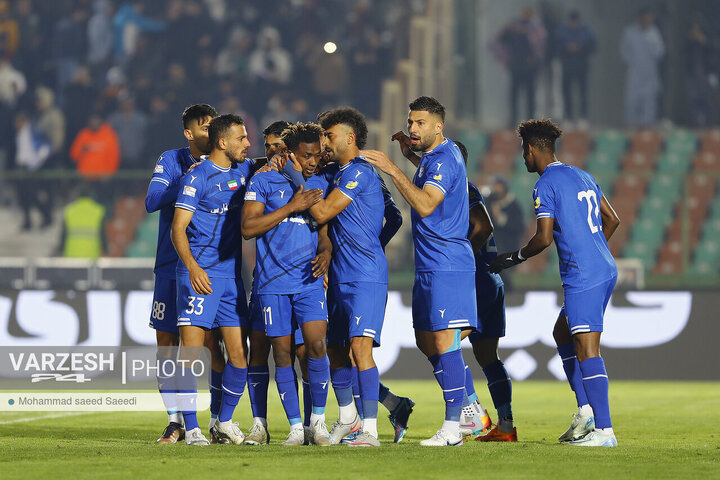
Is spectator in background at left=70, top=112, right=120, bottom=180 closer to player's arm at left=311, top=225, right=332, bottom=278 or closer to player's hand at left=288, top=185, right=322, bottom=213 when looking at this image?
player's arm at left=311, top=225, right=332, bottom=278

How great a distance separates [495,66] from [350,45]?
8.14 feet

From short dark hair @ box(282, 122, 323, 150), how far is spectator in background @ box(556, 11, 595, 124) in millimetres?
12267

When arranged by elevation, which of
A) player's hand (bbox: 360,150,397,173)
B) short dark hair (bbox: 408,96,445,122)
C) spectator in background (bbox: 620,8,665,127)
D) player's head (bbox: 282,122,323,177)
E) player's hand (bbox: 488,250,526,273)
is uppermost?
spectator in background (bbox: 620,8,665,127)

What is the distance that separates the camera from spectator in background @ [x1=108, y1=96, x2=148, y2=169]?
17.0m

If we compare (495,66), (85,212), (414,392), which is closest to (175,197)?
(414,392)

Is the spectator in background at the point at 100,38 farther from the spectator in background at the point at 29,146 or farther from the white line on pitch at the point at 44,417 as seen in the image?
the white line on pitch at the point at 44,417

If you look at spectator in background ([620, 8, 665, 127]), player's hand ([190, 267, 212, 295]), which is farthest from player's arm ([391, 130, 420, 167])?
spectator in background ([620, 8, 665, 127])

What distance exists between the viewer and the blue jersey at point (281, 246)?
618cm

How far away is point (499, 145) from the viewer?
1747 centimetres

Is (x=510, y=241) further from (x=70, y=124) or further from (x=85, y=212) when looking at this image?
(x=70, y=124)

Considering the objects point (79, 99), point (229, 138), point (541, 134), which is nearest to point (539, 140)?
point (541, 134)

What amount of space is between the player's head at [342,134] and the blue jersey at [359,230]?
3.7 inches

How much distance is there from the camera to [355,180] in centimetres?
614

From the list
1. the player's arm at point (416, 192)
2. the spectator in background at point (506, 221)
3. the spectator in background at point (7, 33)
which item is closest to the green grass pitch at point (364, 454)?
the player's arm at point (416, 192)
